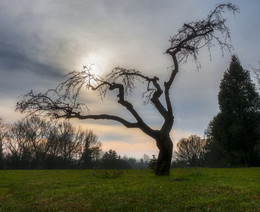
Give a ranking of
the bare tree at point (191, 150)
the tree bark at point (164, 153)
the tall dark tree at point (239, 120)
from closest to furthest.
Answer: the tree bark at point (164, 153) → the tall dark tree at point (239, 120) → the bare tree at point (191, 150)

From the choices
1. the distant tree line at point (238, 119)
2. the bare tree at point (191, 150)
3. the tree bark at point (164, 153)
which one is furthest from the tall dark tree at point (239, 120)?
the bare tree at point (191, 150)

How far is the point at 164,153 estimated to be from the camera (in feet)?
48.7

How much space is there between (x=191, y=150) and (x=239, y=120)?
38756 mm

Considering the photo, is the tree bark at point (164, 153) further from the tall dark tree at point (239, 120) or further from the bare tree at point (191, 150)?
the bare tree at point (191, 150)

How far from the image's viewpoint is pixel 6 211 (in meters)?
6.94

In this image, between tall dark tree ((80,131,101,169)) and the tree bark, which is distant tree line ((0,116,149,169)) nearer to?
tall dark tree ((80,131,101,169))

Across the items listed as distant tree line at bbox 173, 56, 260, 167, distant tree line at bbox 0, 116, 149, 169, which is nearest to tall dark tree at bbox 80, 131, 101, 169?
distant tree line at bbox 0, 116, 149, 169

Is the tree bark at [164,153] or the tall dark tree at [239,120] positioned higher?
the tall dark tree at [239,120]

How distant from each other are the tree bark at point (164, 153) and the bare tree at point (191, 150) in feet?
194

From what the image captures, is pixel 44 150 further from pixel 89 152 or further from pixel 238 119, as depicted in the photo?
pixel 238 119

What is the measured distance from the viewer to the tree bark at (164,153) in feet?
48.4

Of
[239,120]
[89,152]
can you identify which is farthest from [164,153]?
[89,152]

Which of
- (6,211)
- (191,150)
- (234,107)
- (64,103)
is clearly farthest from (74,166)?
(6,211)

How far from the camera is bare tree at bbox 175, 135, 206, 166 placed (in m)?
71.1
